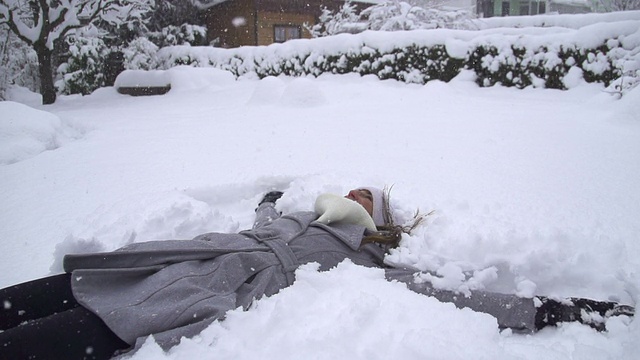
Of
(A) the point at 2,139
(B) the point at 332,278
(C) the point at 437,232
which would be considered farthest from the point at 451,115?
(A) the point at 2,139

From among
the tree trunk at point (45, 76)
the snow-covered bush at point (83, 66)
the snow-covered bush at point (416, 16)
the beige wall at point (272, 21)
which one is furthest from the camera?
the beige wall at point (272, 21)

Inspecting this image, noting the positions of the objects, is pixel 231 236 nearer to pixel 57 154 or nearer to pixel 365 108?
pixel 57 154

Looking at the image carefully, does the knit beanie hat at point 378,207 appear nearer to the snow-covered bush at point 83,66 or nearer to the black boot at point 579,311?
the black boot at point 579,311

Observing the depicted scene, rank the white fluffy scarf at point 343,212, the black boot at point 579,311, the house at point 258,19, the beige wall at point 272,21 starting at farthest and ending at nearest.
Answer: the beige wall at point 272,21 < the house at point 258,19 < the white fluffy scarf at point 343,212 < the black boot at point 579,311

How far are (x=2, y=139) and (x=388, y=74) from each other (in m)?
6.36

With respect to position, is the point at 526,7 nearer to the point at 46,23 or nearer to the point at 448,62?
the point at 448,62

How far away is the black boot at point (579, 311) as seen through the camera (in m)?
1.35

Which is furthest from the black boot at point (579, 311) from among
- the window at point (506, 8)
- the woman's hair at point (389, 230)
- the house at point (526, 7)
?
the window at point (506, 8)

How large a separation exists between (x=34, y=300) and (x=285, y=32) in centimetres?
1550

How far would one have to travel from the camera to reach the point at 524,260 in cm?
161

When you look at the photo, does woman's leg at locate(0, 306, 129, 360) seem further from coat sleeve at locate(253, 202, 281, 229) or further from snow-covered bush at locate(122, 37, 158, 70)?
snow-covered bush at locate(122, 37, 158, 70)

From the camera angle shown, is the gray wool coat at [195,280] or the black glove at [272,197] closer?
the gray wool coat at [195,280]

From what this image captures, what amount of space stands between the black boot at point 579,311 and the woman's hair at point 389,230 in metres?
0.66

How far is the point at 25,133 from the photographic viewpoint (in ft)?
14.3
